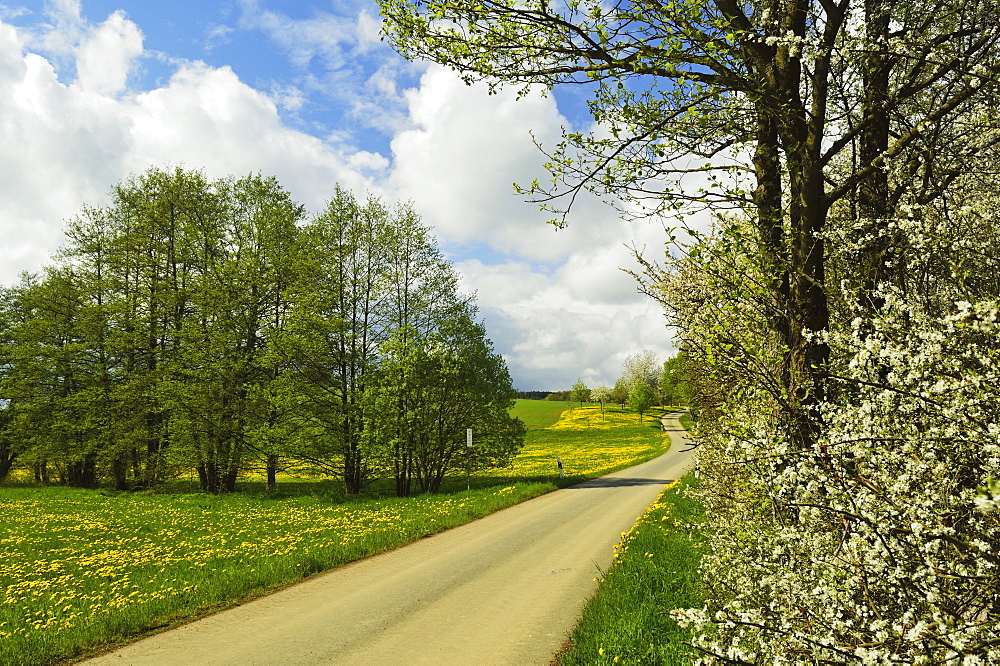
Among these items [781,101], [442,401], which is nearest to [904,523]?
[781,101]

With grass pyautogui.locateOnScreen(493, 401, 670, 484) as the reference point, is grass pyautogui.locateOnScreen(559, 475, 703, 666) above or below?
above

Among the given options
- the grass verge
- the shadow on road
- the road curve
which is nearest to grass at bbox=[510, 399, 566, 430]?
the shadow on road

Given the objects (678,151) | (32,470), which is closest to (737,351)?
(678,151)

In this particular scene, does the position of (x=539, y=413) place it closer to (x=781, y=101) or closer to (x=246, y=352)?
(x=246, y=352)

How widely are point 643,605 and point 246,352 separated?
24333 mm

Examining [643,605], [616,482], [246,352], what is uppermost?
[246,352]

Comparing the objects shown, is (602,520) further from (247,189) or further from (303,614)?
(247,189)

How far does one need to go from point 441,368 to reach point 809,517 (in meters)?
19.1

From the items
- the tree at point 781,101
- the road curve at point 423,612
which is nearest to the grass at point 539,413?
the road curve at point 423,612

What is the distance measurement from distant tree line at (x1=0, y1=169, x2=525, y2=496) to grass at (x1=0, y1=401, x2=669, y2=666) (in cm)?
228

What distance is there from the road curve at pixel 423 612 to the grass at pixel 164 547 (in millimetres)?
618

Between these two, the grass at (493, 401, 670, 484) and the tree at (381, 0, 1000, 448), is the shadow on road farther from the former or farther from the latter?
the tree at (381, 0, 1000, 448)

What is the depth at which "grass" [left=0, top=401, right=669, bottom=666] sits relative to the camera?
7.56 m

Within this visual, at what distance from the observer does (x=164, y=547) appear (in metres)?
12.7
